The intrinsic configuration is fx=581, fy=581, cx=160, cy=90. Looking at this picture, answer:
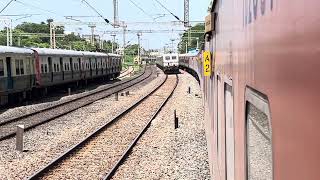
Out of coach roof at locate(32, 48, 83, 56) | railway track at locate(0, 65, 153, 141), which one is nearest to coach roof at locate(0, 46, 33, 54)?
coach roof at locate(32, 48, 83, 56)

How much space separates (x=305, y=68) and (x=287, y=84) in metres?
0.19

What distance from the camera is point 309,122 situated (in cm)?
127

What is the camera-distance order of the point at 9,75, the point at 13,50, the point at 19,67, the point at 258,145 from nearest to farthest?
the point at 258,145
the point at 9,75
the point at 13,50
the point at 19,67

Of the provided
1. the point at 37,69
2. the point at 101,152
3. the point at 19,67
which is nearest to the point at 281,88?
the point at 101,152

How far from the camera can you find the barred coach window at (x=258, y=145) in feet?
6.34

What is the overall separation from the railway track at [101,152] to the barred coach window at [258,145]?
821cm

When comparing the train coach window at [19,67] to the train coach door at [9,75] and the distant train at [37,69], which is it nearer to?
the distant train at [37,69]

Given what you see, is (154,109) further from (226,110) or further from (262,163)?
(262,163)

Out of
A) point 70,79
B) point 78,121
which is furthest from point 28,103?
point 70,79

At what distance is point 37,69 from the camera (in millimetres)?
30047

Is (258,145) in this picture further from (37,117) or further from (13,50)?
(13,50)

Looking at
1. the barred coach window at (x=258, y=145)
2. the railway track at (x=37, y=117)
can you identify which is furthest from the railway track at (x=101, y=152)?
the barred coach window at (x=258, y=145)

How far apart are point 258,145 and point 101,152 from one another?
38.7ft

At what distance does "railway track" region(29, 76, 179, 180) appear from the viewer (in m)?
11.1
